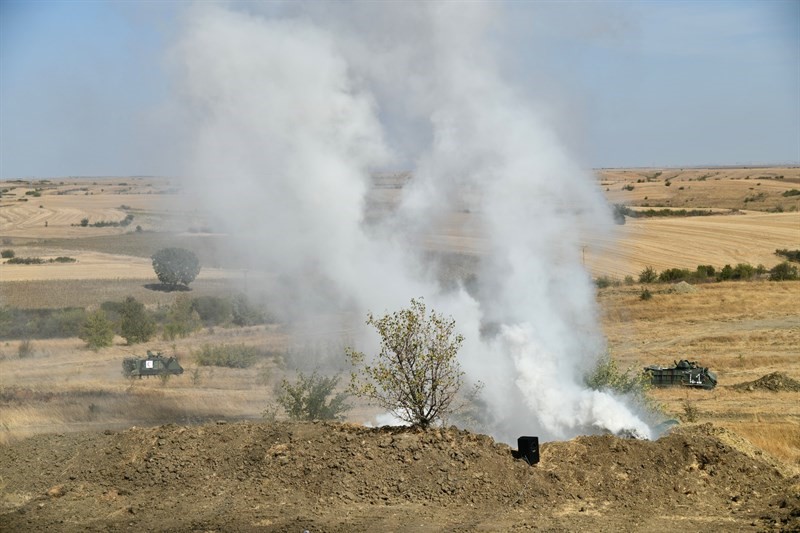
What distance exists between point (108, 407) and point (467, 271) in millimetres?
20939

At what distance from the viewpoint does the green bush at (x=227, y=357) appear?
37469mm

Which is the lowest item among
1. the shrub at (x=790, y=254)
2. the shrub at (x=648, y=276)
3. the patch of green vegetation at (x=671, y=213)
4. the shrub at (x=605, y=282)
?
the shrub at (x=605, y=282)

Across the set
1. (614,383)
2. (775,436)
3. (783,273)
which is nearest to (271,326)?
(614,383)

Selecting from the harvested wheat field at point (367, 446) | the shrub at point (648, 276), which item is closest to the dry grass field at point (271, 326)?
the harvested wheat field at point (367, 446)

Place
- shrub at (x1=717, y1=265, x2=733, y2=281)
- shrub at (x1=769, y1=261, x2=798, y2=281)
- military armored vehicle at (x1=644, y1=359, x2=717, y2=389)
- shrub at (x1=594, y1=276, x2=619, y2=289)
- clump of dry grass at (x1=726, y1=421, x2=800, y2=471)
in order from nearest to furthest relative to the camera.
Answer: clump of dry grass at (x1=726, y1=421, x2=800, y2=471) < military armored vehicle at (x1=644, y1=359, x2=717, y2=389) < shrub at (x1=594, y1=276, x2=619, y2=289) < shrub at (x1=769, y1=261, x2=798, y2=281) < shrub at (x1=717, y1=265, x2=733, y2=281)

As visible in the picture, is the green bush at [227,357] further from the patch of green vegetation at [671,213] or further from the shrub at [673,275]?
the patch of green vegetation at [671,213]

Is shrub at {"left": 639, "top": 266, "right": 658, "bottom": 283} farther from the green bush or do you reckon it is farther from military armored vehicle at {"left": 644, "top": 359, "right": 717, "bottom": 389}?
the green bush

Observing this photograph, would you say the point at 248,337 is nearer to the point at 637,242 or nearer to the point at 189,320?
the point at 189,320

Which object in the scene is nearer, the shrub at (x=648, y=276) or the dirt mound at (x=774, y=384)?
the dirt mound at (x=774, y=384)

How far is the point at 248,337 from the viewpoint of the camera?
4347 centimetres

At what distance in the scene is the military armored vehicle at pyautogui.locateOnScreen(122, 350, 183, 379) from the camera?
113ft

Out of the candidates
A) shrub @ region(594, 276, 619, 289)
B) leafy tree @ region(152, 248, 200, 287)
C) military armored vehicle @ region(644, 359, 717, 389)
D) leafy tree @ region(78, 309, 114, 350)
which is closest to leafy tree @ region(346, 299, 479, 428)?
military armored vehicle @ region(644, 359, 717, 389)

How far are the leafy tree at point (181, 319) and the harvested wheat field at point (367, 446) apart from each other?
2.11 ft

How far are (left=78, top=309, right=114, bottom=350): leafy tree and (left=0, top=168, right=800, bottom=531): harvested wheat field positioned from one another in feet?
1.36
